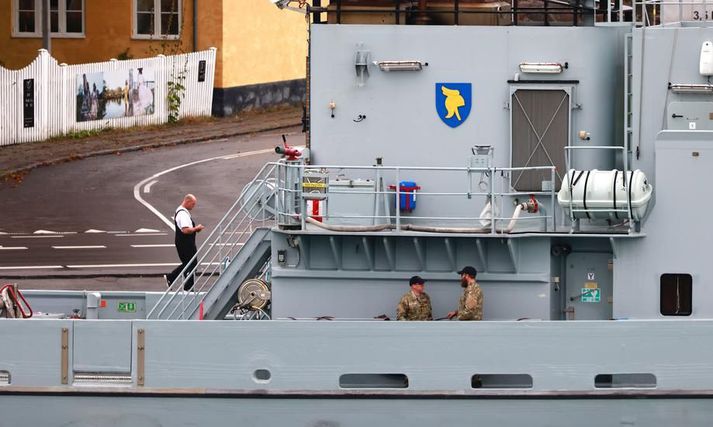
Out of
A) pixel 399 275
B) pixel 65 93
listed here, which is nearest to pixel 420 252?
pixel 399 275

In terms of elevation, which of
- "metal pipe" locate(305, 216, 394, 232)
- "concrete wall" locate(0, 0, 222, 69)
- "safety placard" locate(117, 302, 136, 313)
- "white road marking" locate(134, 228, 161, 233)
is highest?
"concrete wall" locate(0, 0, 222, 69)

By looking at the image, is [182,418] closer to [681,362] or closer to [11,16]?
[681,362]

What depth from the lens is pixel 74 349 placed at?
15.5m

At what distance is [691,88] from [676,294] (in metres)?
2.27

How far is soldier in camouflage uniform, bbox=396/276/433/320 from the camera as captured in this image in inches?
610

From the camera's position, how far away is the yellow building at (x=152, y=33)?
138 feet

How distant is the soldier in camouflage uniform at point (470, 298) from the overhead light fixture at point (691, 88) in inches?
119

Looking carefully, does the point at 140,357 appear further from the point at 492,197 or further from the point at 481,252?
the point at 492,197

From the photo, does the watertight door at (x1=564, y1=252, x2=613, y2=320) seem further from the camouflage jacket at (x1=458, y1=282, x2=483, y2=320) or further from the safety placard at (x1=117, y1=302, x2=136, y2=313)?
the safety placard at (x1=117, y1=302, x2=136, y2=313)

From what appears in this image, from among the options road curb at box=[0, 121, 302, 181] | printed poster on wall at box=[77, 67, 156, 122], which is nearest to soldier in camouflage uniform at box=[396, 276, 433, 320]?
road curb at box=[0, 121, 302, 181]

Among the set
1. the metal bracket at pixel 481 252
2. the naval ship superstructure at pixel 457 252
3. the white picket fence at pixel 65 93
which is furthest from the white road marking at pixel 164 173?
the metal bracket at pixel 481 252

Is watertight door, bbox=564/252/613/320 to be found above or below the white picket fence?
below

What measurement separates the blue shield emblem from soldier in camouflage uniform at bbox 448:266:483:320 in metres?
1.90

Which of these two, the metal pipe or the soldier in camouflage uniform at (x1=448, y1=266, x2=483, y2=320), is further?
the metal pipe
